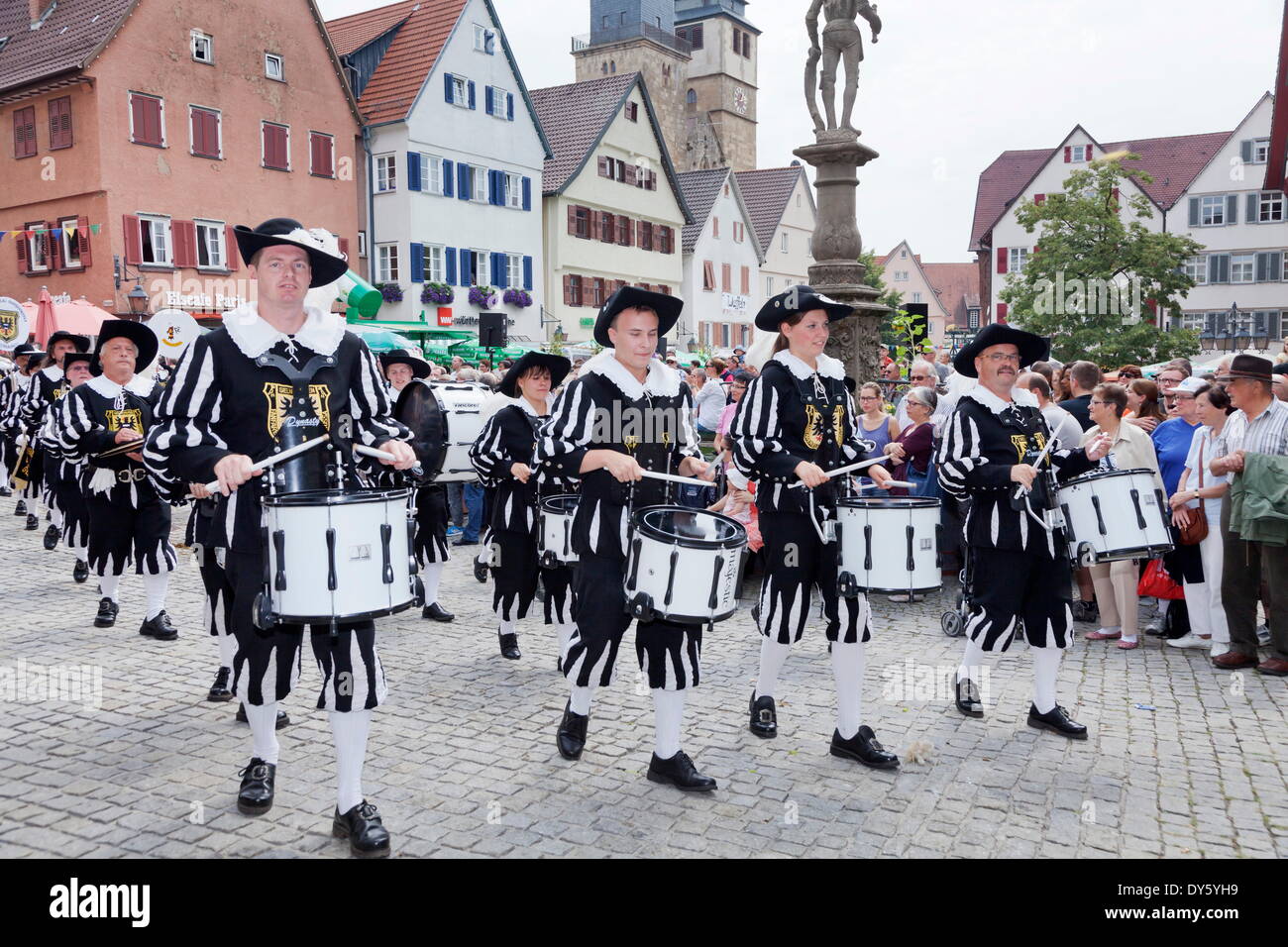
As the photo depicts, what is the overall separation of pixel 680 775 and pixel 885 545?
1.52 meters

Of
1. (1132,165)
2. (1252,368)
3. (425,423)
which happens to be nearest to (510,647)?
(425,423)

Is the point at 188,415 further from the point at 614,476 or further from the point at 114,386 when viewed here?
the point at 114,386

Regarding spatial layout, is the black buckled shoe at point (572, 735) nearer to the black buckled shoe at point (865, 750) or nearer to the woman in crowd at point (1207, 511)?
the black buckled shoe at point (865, 750)

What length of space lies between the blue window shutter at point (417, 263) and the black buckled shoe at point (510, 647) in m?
26.5

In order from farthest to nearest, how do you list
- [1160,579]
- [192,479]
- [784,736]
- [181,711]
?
[1160,579], [181,711], [784,736], [192,479]

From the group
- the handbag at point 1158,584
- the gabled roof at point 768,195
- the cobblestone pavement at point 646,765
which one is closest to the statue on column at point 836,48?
the handbag at point 1158,584

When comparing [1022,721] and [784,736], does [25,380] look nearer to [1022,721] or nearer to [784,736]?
[784,736]

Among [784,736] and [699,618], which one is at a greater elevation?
[699,618]

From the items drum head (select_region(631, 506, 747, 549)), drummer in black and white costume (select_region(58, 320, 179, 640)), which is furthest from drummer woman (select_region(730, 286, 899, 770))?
drummer in black and white costume (select_region(58, 320, 179, 640))

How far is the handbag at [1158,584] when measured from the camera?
820 centimetres

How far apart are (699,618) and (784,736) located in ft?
5.04

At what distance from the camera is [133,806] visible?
4.67 meters

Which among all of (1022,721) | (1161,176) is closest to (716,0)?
(1161,176)

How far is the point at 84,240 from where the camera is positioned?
2584cm
